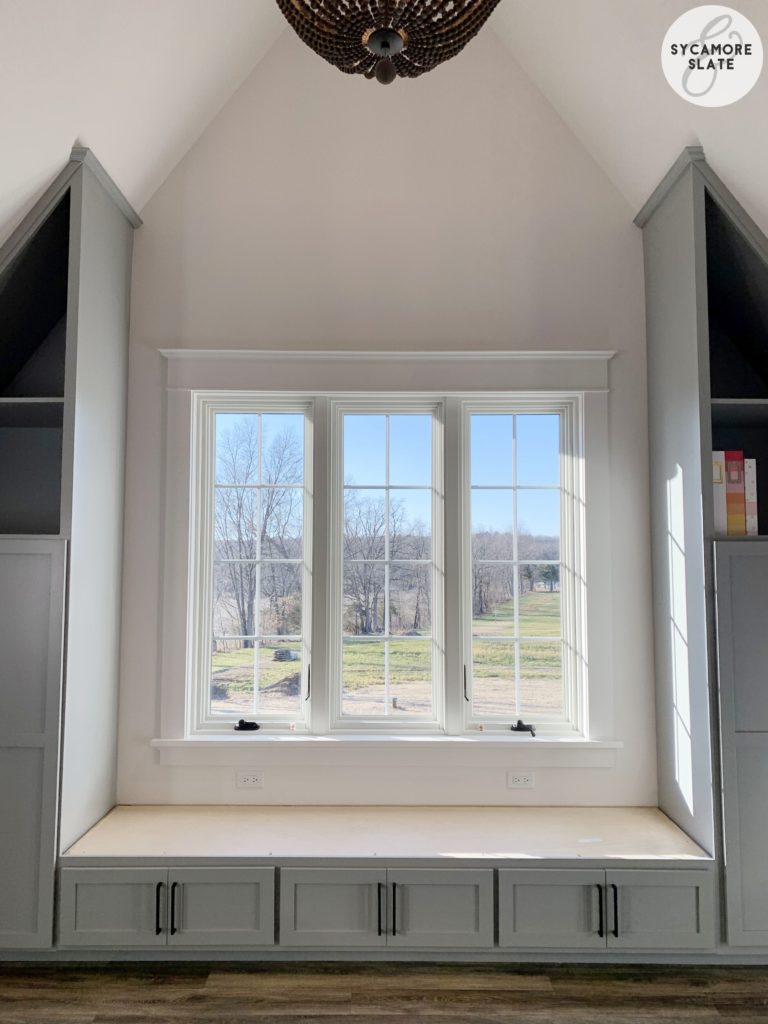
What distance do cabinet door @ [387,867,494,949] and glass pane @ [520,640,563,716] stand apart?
0.87 meters

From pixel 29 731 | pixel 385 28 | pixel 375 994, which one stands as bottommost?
pixel 375 994

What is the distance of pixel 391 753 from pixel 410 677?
34 cm

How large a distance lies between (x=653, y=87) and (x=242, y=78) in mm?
1707

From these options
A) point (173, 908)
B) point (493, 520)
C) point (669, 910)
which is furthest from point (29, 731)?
point (669, 910)

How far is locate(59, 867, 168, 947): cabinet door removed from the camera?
99.8 inches

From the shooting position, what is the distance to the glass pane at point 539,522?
3307mm

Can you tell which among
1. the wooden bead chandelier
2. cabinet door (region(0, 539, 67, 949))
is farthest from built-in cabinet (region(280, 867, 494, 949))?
the wooden bead chandelier

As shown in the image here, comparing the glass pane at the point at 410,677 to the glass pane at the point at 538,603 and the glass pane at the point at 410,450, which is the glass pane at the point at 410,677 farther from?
the glass pane at the point at 410,450

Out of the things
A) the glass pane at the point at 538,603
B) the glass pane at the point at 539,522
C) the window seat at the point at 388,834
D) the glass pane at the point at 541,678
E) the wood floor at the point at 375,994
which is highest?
the glass pane at the point at 539,522

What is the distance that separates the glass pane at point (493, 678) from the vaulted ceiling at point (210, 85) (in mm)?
1939

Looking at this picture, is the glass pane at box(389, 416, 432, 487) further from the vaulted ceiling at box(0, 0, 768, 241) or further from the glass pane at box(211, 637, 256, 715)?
the vaulted ceiling at box(0, 0, 768, 241)

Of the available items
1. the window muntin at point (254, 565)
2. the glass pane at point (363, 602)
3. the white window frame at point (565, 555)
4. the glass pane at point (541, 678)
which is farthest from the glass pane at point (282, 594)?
the glass pane at point (541, 678)

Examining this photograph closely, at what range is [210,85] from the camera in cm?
304

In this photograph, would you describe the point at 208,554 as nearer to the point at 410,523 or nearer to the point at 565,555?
the point at 410,523
